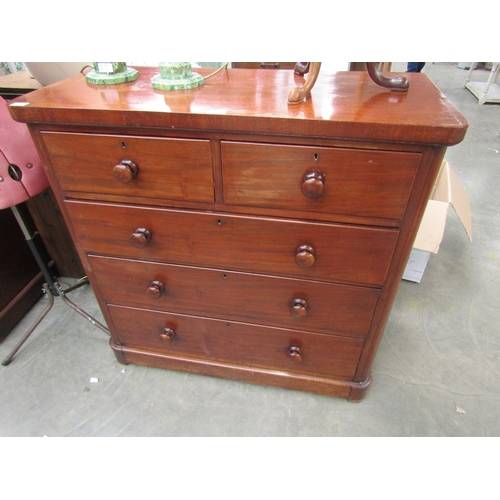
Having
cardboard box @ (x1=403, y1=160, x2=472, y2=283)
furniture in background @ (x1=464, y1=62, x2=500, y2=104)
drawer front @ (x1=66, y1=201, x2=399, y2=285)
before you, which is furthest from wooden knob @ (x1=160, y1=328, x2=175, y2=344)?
furniture in background @ (x1=464, y1=62, x2=500, y2=104)

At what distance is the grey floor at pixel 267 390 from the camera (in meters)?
1.19

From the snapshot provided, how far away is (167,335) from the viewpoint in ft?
3.99

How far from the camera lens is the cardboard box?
155 cm

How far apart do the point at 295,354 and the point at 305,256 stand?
411 mm

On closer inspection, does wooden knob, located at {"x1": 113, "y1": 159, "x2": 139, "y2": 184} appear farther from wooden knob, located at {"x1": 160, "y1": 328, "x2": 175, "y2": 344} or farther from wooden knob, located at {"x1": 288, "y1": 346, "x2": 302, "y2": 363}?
wooden knob, located at {"x1": 288, "y1": 346, "x2": 302, "y2": 363}

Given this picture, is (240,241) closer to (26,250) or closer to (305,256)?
(305,256)

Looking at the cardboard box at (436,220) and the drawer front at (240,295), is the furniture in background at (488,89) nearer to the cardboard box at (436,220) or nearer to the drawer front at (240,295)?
the cardboard box at (436,220)

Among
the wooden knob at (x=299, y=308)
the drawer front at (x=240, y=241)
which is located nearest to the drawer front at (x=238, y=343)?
the wooden knob at (x=299, y=308)

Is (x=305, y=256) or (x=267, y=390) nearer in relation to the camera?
(x=305, y=256)

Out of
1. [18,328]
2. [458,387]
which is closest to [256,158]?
[458,387]

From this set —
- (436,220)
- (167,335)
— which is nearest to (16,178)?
(167,335)

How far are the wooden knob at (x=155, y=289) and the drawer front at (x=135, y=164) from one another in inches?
12.0

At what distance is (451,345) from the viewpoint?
1.46 meters

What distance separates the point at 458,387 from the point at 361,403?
38 centimetres
